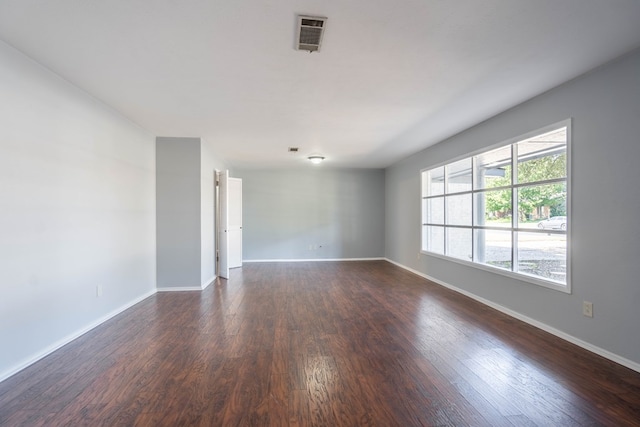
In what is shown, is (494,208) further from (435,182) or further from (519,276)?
(435,182)

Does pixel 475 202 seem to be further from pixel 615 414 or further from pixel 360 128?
pixel 615 414

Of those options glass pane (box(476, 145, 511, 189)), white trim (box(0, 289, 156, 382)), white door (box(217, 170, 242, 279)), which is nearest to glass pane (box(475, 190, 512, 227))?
glass pane (box(476, 145, 511, 189))

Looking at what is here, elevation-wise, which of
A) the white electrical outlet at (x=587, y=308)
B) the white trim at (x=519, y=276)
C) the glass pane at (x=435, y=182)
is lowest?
the white electrical outlet at (x=587, y=308)

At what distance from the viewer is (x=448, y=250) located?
4965mm

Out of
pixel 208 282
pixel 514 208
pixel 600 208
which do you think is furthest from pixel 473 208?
pixel 208 282

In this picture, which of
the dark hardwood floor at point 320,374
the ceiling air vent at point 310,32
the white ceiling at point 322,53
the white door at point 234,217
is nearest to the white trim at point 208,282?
the white door at point 234,217

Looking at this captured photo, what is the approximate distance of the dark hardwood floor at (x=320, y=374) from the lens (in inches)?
67.9

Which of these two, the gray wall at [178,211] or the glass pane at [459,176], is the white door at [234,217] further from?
the glass pane at [459,176]

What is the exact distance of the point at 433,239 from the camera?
217 inches

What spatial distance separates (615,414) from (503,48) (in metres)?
2.52

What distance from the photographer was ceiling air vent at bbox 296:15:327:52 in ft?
6.08

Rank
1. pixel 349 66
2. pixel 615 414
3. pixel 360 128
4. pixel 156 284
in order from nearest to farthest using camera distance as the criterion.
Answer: pixel 615 414, pixel 349 66, pixel 360 128, pixel 156 284

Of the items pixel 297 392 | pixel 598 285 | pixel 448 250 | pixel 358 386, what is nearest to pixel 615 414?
pixel 598 285

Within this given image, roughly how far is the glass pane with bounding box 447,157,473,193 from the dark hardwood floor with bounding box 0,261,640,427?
6.24ft
